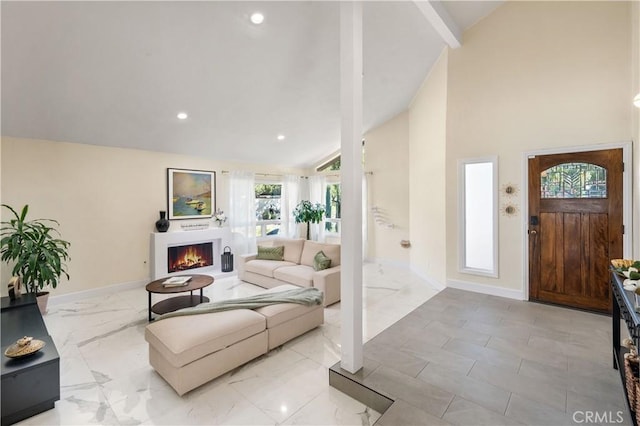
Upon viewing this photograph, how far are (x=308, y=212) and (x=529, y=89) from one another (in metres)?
5.17

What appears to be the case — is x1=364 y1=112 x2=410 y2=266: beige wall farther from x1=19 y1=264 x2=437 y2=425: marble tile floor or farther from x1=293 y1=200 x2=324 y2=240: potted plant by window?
x1=19 y1=264 x2=437 y2=425: marble tile floor

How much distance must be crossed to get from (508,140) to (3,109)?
6.52 m

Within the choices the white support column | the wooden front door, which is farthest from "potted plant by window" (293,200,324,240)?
the white support column

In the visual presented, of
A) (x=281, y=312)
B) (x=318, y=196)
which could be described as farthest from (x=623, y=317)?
(x=318, y=196)

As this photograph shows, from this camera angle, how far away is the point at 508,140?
13.0 ft

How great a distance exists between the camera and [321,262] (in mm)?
4414

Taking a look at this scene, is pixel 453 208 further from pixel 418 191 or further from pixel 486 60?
pixel 486 60

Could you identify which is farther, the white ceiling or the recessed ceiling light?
the recessed ceiling light

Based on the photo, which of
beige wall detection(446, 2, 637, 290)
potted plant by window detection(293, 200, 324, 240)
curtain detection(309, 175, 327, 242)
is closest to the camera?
beige wall detection(446, 2, 637, 290)

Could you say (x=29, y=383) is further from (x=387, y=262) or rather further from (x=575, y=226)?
(x=387, y=262)

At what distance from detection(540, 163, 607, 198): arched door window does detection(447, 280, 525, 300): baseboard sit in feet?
4.51

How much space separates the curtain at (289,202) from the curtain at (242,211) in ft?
3.35

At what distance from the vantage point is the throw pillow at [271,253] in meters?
5.25

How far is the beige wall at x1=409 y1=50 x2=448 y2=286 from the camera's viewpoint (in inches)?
184
